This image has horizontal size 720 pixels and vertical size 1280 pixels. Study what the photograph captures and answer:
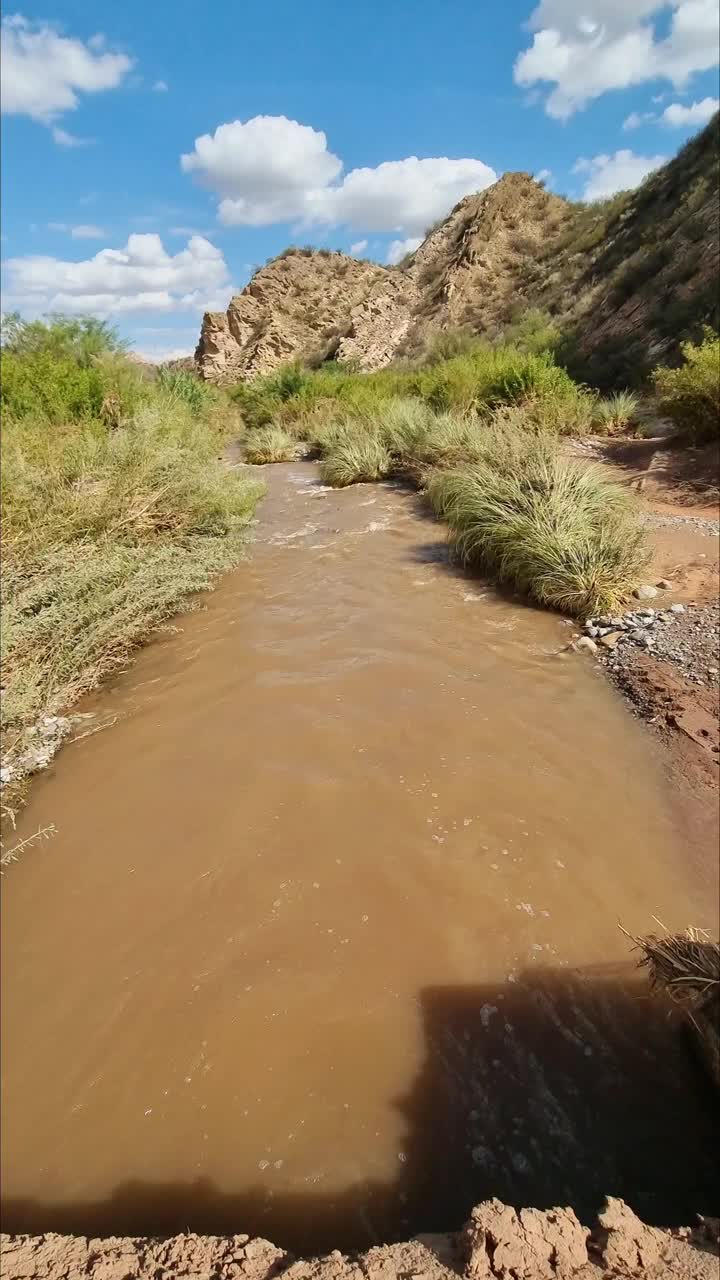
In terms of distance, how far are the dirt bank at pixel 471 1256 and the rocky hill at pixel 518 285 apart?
1484cm

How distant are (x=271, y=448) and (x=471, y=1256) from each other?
46.8 ft

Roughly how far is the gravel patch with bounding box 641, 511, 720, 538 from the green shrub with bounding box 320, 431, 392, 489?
207 inches

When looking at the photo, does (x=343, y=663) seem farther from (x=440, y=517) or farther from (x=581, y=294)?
(x=581, y=294)

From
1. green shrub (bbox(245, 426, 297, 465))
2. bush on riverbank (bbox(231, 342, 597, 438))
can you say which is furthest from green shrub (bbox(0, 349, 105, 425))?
bush on riverbank (bbox(231, 342, 597, 438))

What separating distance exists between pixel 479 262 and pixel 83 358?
2182cm

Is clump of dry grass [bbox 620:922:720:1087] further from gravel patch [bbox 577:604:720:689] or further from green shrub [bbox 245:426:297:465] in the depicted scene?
green shrub [bbox 245:426:297:465]

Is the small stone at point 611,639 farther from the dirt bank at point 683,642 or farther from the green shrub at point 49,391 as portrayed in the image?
the green shrub at point 49,391

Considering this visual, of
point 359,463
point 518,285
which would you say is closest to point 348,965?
point 359,463

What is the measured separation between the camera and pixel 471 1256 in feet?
3.65

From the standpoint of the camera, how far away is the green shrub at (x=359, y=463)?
10.7m

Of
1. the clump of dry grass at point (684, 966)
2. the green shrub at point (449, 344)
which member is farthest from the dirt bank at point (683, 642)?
the green shrub at point (449, 344)

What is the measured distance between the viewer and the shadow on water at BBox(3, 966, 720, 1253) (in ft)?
5.19

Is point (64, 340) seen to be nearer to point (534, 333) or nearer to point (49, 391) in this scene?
point (49, 391)

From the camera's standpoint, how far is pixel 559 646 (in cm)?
461
